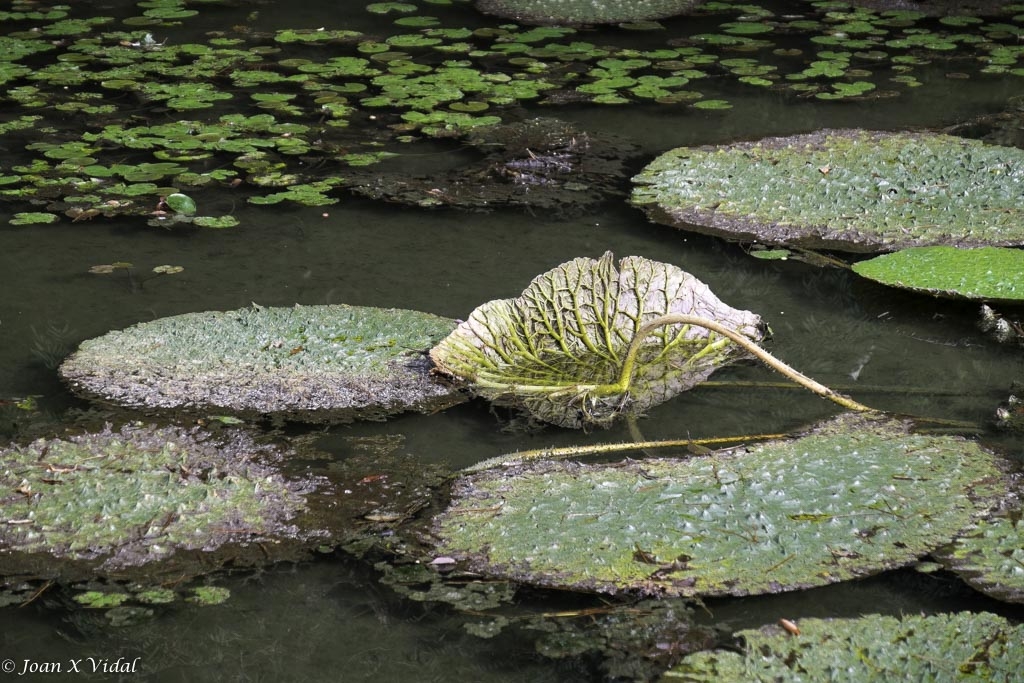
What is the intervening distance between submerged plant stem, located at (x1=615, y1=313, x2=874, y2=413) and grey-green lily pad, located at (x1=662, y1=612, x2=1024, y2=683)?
29.0 inches

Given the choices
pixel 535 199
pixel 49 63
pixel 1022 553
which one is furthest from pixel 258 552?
pixel 49 63

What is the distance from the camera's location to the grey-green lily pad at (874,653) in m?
1.70

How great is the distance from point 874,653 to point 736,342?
888 mm

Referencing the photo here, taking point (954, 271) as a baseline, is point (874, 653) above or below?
below

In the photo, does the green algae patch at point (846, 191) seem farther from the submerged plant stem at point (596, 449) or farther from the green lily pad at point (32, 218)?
the green lily pad at point (32, 218)

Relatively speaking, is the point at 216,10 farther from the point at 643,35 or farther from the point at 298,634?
the point at 298,634

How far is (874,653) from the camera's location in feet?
5.73

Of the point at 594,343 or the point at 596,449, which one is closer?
the point at 596,449

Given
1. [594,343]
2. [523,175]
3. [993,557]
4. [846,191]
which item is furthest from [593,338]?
[523,175]

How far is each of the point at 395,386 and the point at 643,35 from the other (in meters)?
3.73

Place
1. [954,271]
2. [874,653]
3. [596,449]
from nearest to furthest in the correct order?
1. [874,653]
2. [596,449]
3. [954,271]

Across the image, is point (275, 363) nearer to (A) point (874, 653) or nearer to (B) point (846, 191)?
(A) point (874, 653)

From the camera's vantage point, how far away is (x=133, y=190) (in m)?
3.96

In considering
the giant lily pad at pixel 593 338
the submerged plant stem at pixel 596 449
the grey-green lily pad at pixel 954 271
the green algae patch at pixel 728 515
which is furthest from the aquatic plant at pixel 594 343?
the grey-green lily pad at pixel 954 271
